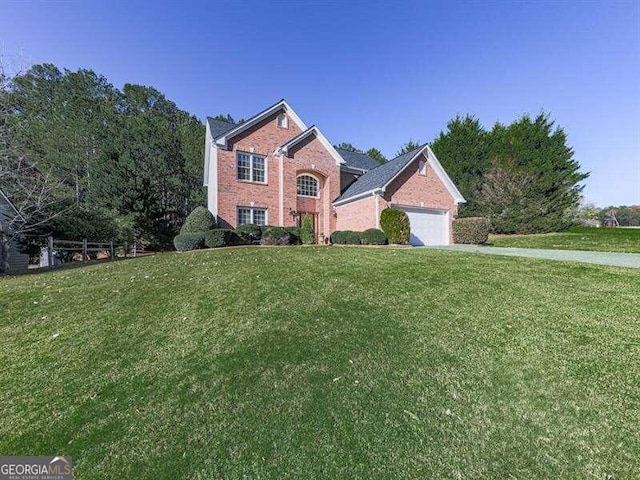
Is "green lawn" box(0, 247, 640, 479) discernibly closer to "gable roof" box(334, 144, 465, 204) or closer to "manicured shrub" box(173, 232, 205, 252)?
"manicured shrub" box(173, 232, 205, 252)

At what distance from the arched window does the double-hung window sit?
128 inches

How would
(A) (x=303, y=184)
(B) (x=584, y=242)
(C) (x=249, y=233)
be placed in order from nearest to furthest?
(C) (x=249, y=233), (B) (x=584, y=242), (A) (x=303, y=184)

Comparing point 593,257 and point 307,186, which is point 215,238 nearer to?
point 307,186

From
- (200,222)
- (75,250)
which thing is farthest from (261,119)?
(75,250)

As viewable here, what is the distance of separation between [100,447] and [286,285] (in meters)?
4.42

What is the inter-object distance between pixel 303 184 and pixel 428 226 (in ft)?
30.9

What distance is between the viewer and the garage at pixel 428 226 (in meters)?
18.8

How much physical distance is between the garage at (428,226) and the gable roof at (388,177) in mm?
2167

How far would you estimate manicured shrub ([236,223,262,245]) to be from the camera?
55.6ft

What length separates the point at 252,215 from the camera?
18.6 metres

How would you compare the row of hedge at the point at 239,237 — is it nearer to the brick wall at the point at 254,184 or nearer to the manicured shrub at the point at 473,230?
the brick wall at the point at 254,184

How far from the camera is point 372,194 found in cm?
1766

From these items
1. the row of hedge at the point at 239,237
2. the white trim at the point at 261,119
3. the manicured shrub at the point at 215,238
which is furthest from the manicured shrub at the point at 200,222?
the white trim at the point at 261,119

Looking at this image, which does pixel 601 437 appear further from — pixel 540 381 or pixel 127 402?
pixel 127 402
